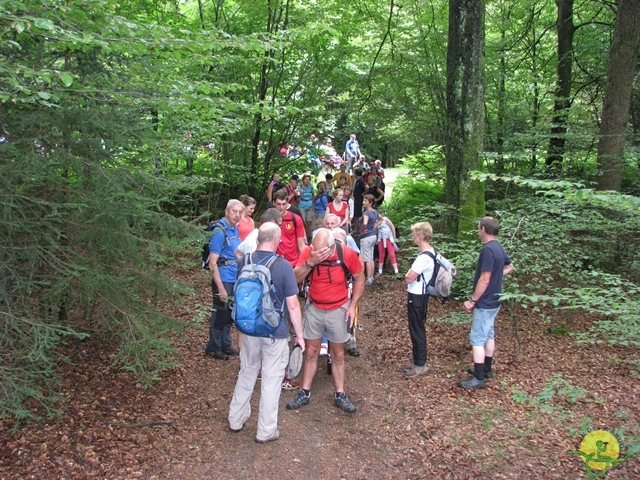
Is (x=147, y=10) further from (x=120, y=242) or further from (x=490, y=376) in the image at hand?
(x=490, y=376)

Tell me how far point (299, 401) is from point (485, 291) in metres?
2.28

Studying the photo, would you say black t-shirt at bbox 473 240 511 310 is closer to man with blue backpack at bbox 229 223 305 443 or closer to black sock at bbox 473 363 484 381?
black sock at bbox 473 363 484 381

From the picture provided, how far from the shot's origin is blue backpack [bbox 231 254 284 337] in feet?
12.8

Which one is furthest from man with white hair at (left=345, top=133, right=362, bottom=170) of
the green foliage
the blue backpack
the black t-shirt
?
the blue backpack

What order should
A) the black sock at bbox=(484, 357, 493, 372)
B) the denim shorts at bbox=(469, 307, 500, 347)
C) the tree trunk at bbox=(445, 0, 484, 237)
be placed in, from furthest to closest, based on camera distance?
the tree trunk at bbox=(445, 0, 484, 237), the black sock at bbox=(484, 357, 493, 372), the denim shorts at bbox=(469, 307, 500, 347)

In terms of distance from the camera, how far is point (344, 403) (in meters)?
4.80

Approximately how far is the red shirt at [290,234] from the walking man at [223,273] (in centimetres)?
120

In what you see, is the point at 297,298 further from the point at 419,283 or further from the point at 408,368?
the point at 408,368

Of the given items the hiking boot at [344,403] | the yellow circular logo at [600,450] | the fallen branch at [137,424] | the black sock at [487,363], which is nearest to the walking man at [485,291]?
the black sock at [487,363]

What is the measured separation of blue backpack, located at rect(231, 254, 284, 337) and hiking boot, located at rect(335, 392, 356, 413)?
1383 millimetres

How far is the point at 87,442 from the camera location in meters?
3.96

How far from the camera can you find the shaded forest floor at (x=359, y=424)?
382cm

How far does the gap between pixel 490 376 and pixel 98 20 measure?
533 cm
